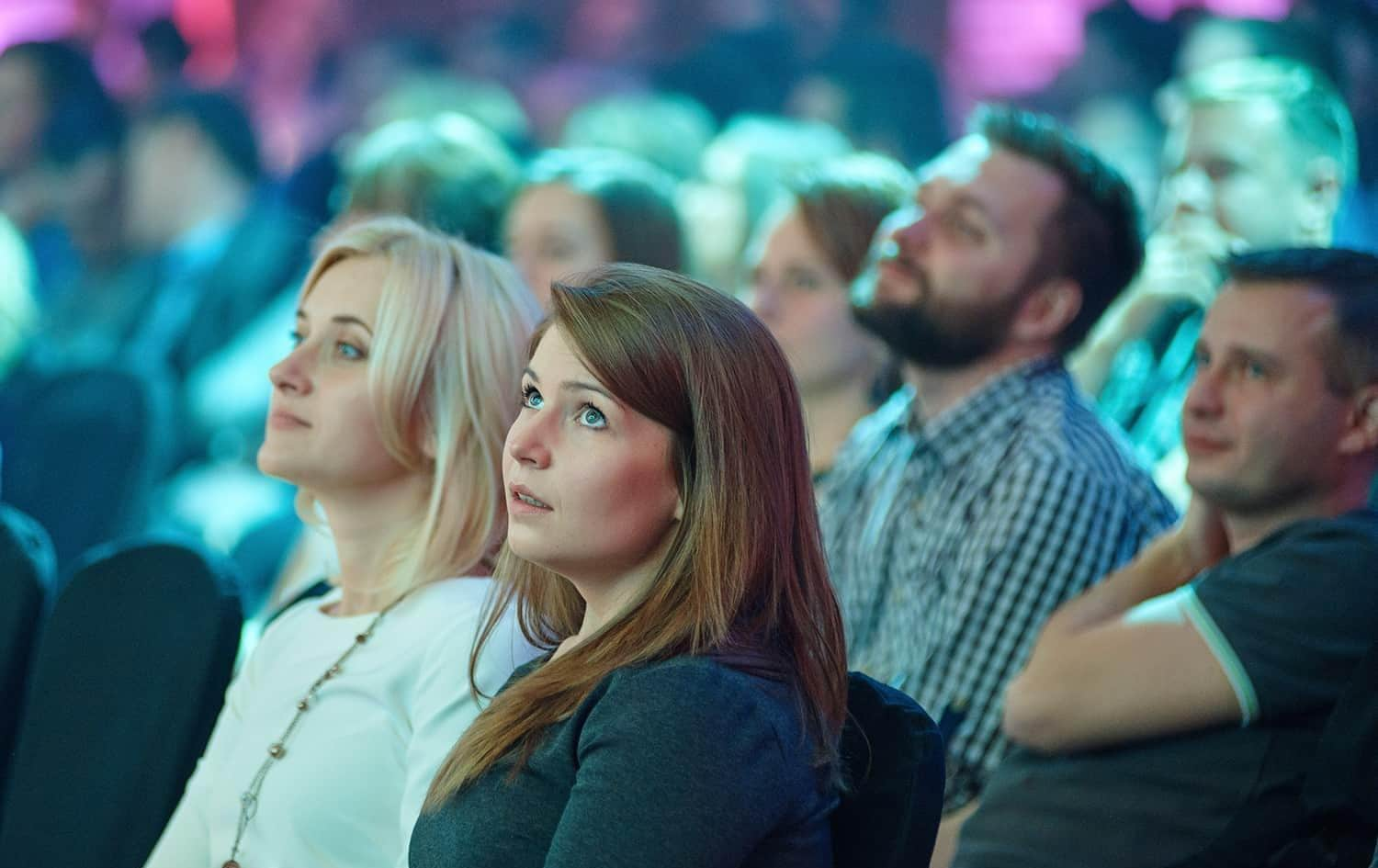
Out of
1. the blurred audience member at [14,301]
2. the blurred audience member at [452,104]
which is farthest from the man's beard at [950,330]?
the blurred audience member at [14,301]

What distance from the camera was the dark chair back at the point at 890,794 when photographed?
4.76ft

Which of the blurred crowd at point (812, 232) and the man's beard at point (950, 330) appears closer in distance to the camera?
the blurred crowd at point (812, 232)

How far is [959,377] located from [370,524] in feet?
4.16

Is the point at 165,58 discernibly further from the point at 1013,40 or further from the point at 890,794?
the point at 890,794

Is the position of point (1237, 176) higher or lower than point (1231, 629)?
higher

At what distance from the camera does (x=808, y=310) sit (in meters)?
3.39

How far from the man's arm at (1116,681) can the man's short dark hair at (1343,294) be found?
39 centimetres

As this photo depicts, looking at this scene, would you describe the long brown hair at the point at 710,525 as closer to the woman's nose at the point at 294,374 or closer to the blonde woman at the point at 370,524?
the blonde woman at the point at 370,524

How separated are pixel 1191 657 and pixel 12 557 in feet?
5.62

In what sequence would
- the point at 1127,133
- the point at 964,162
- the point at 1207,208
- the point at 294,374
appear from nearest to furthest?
the point at 294,374 < the point at 964,162 < the point at 1207,208 < the point at 1127,133

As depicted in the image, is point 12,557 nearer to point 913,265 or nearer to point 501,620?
point 501,620

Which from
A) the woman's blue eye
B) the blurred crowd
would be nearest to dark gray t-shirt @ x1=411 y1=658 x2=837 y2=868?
the woman's blue eye

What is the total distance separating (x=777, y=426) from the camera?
147 cm

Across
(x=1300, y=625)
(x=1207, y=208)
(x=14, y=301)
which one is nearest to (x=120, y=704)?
(x=1300, y=625)
